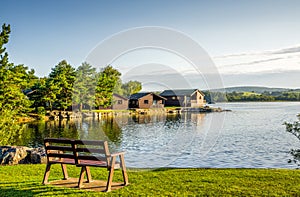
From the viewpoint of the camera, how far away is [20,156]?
11078 mm

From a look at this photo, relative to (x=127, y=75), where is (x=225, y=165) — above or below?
below

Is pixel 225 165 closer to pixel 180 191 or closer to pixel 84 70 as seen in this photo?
pixel 180 191

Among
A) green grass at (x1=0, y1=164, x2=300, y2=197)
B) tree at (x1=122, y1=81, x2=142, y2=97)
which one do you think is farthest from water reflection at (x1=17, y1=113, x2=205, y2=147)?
green grass at (x1=0, y1=164, x2=300, y2=197)

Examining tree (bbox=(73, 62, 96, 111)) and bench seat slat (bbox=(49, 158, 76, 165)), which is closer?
bench seat slat (bbox=(49, 158, 76, 165))

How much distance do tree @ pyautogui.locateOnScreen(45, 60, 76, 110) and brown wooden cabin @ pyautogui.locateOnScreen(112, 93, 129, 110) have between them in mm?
12023

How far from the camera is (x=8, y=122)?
14.3m

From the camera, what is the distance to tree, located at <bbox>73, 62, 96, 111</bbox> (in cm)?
4238

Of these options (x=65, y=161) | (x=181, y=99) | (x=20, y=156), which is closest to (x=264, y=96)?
(x=181, y=99)

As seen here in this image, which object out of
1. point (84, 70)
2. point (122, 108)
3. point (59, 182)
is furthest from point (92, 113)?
point (59, 182)

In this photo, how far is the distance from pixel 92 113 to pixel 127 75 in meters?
34.7

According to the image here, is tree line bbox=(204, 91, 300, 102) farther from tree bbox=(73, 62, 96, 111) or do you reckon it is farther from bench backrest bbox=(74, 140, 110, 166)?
bench backrest bbox=(74, 140, 110, 166)

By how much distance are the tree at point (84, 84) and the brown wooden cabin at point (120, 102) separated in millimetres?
10182

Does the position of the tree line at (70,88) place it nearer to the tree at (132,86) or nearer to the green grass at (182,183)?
the tree at (132,86)

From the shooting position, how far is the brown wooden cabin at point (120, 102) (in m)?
55.6
